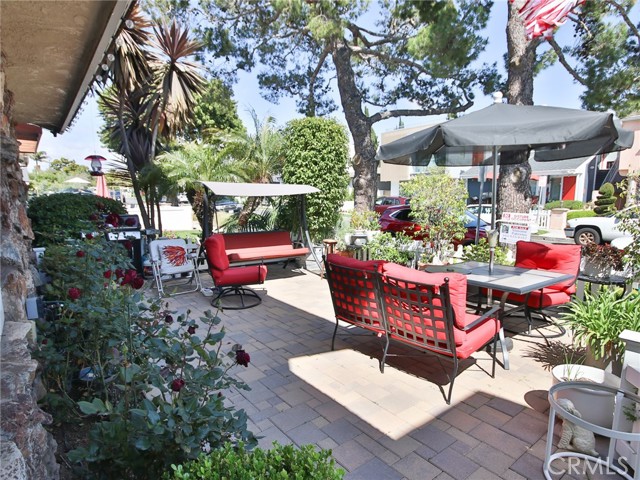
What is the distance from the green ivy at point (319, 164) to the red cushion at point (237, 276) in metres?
2.59

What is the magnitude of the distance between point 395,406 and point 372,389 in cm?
27

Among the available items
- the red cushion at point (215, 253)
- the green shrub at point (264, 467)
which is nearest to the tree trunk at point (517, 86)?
the red cushion at point (215, 253)

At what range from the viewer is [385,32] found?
9305mm

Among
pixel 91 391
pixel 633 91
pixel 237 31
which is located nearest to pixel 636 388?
pixel 91 391

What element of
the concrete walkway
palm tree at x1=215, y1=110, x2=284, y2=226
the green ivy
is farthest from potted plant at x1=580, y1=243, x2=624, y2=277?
palm tree at x1=215, y1=110, x2=284, y2=226

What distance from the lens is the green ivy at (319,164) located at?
7.16 meters

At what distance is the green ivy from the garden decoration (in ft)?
18.5

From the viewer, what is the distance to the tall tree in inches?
300

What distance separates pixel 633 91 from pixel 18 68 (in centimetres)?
1054

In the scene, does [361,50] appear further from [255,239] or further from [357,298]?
[357,298]

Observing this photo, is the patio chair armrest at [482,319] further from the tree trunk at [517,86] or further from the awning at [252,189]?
the tree trunk at [517,86]

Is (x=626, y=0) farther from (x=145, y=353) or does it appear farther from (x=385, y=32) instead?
(x=145, y=353)

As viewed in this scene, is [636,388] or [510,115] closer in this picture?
[636,388]

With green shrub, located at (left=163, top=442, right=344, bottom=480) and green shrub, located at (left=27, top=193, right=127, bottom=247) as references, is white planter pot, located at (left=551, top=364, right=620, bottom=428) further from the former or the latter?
green shrub, located at (left=27, top=193, right=127, bottom=247)
